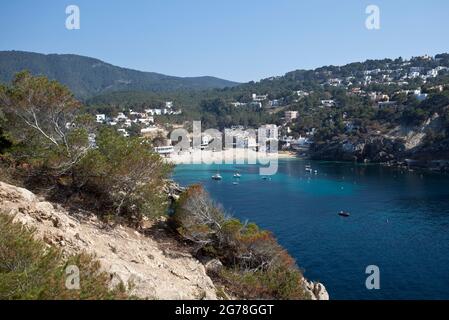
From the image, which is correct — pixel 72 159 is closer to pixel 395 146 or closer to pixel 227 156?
pixel 395 146

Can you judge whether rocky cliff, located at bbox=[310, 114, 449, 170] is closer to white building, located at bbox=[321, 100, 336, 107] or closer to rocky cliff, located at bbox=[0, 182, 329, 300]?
white building, located at bbox=[321, 100, 336, 107]

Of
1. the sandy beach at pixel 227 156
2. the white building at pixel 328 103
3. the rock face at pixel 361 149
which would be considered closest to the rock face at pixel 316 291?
the rock face at pixel 361 149

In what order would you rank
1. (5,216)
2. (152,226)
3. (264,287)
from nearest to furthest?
(5,216), (264,287), (152,226)

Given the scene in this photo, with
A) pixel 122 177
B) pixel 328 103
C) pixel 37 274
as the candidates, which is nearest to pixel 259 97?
pixel 328 103

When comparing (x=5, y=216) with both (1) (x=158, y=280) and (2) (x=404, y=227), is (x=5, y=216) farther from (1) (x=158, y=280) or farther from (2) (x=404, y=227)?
(2) (x=404, y=227)

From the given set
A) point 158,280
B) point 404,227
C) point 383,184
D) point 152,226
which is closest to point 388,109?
point 383,184

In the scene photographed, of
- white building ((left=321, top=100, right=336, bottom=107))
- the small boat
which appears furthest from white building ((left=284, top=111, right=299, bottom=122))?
the small boat
